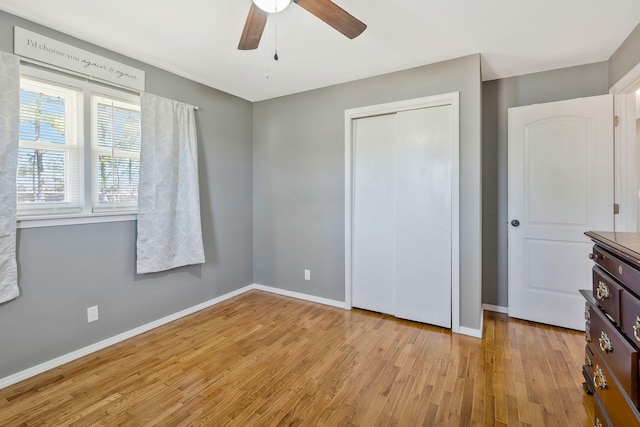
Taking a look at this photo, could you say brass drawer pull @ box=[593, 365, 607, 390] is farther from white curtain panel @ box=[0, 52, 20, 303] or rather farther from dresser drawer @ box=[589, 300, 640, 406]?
white curtain panel @ box=[0, 52, 20, 303]

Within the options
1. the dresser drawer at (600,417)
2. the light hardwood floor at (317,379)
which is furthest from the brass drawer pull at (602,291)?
the light hardwood floor at (317,379)

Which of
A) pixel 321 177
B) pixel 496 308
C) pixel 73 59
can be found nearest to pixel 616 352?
pixel 496 308

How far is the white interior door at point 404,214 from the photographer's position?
279cm

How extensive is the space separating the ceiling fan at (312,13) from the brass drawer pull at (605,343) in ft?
6.57

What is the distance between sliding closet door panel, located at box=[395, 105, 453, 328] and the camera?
2.77m

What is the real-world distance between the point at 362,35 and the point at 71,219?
2.63 m

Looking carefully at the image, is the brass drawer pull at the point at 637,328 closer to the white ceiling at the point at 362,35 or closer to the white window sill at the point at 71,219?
the white ceiling at the point at 362,35

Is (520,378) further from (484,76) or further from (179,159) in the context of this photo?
(179,159)

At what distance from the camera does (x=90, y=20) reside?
213 cm

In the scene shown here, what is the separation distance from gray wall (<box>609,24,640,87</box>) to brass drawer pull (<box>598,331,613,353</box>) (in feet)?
6.68

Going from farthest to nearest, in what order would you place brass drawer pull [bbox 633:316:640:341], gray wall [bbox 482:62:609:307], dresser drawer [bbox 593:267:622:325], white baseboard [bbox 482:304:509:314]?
1. white baseboard [bbox 482:304:509:314]
2. gray wall [bbox 482:62:609:307]
3. dresser drawer [bbox 593:267:622:325]
4. brass drawer pull [bbox 633:316:640:341]

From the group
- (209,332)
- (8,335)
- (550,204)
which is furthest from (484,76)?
(8,335)

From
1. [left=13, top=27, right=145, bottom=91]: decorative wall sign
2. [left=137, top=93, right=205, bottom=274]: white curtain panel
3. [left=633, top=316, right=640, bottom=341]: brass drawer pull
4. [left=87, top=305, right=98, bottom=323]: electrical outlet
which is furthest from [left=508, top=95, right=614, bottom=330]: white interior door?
[left=87, top=305, right=98, bottom=323]: electrical outlet

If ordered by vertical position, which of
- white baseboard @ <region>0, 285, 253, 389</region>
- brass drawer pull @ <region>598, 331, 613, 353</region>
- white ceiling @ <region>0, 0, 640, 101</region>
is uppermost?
white ceiling @ <region>0, 0, 640, 101</region>
